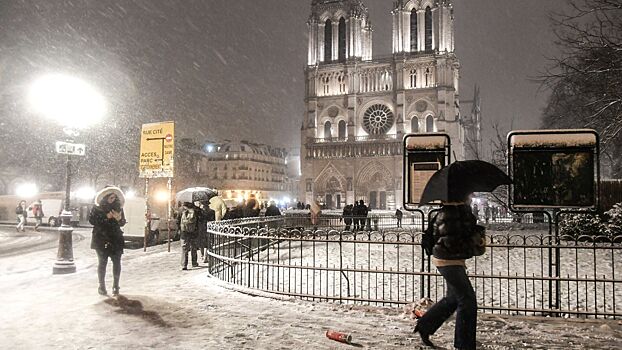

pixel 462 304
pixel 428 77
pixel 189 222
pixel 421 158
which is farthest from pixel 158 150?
pixel 428 77

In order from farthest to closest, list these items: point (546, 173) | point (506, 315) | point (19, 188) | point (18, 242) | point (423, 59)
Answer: point (423, 59) → point (19, 188) → point (18, 242) → point (546, 173) → point (506, 315)

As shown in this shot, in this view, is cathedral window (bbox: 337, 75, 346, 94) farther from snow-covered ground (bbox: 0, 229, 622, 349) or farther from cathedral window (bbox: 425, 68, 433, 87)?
snow-covered ground (bbox: 0, 229, 622, 349)

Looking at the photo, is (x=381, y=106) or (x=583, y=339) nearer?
(x=583, y=339)

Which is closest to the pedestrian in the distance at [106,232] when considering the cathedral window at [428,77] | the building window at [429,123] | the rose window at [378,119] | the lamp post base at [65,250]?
the lamp post base at [65,250]

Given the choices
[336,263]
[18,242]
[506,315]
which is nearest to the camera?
[506,315]

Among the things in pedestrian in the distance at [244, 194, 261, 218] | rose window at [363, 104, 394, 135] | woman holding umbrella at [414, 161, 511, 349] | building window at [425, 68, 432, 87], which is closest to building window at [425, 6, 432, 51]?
building window at [425, 68, 432, 87]

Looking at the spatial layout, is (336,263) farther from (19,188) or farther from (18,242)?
(19,188)

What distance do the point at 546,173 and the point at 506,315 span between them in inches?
82.4

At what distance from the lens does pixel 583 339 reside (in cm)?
525

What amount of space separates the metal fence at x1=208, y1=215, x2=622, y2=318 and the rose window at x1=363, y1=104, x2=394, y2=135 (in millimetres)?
46078

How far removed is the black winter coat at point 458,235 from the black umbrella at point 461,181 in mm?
156

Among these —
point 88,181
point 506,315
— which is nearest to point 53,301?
point 506,315

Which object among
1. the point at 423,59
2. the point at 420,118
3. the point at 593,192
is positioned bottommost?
the point at 593,192

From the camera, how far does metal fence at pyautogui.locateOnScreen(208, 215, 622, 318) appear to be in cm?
648
